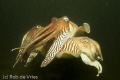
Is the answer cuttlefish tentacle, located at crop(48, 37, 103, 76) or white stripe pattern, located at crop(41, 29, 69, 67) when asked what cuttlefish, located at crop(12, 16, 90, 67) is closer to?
white stripe pattern, located at crop(41, 29, 69, 67)

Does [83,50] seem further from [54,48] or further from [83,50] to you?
[54,48]

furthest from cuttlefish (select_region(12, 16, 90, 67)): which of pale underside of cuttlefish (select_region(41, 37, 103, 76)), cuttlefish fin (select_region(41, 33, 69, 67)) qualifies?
pale underside of cuttlefish (select_region(41, 37, 103, 76))

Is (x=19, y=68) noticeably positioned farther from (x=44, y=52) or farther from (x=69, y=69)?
(x=44, y=52)

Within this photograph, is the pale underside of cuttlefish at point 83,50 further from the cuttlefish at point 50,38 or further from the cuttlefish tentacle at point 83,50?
the cuttlefish at point 50,38

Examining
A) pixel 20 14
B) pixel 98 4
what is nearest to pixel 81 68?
pixel 98 4

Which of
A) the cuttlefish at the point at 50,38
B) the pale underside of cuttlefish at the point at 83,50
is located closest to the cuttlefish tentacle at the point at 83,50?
the pale underside of cuttlefish at the point at 83,50

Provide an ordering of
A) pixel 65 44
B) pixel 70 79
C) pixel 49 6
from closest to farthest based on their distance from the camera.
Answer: pixel 65 44 < pixel 70 79 < pixel 49 6

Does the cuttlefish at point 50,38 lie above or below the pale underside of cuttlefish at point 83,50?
above
